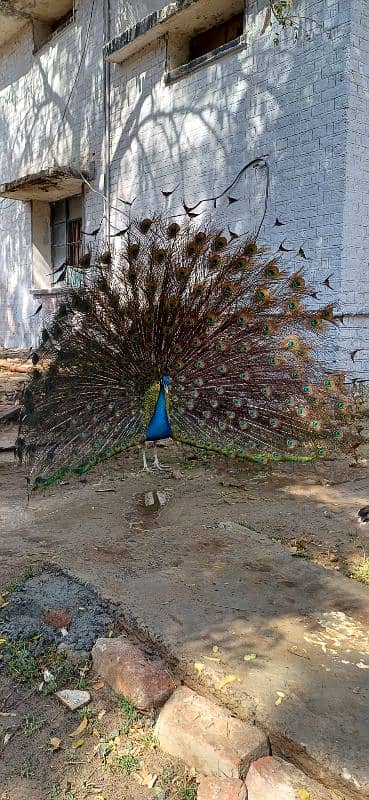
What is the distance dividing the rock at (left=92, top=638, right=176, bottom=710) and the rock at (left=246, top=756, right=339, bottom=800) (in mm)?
493

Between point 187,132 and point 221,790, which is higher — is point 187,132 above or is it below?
above

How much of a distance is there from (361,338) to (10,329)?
30.3ft

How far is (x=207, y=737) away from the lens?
82.0 inches

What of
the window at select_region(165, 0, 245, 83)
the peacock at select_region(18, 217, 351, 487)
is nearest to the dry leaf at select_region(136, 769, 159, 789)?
the peacock at select_region(18, 217, 351, 487)

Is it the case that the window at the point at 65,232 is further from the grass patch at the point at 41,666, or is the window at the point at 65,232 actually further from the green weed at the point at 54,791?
the green weed at the point at 54,791

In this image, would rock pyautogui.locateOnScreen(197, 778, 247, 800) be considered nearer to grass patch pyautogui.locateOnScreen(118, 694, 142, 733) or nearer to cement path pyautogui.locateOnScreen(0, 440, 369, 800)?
cement path pyautogui.locateOnScreen(0, 440, 369, 800)

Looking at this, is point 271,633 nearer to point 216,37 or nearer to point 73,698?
point 73,698

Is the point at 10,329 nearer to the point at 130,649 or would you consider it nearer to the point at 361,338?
the point at 361,338

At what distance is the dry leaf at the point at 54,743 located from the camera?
7.22 feet

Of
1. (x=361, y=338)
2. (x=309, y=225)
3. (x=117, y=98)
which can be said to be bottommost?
(x=361, y=338)

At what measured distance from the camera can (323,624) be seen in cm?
273

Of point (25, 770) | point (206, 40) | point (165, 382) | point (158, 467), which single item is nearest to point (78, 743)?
point (25, 770)

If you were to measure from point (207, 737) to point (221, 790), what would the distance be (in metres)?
0.18

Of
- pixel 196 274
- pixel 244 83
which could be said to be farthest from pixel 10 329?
pixel 196 274
